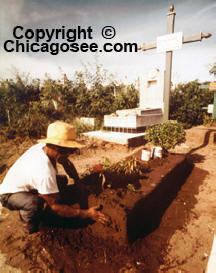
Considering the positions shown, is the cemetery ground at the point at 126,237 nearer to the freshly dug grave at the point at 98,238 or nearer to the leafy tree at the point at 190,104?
the freshly dug grave at the point at 98,238

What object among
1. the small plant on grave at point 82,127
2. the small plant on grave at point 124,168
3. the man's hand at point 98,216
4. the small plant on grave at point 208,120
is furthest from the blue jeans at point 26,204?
the small plant on grave at point 208,120

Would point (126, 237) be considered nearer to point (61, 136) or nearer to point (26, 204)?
point (26, 204)

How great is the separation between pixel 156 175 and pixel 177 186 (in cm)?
115

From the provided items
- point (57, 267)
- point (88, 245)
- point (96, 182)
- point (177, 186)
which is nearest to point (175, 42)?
point (177, 186)

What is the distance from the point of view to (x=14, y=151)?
19.7 feet

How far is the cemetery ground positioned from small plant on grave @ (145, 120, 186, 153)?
126 centimetres

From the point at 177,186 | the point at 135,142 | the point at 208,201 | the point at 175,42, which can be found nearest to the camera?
the point at 208,201

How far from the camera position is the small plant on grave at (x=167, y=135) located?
14.9 ft

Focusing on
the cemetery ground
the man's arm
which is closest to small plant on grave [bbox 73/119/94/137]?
the cemetery ground

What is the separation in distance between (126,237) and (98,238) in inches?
14.3

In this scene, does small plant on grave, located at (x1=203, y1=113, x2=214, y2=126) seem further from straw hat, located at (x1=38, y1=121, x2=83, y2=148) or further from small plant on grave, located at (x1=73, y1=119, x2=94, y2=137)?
straw hat, located at (x1=38, y1=121, x2=83, y2=148)

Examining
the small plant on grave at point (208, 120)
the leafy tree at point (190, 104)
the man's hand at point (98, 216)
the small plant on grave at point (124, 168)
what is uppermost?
the leafy tree at point (190, 104)

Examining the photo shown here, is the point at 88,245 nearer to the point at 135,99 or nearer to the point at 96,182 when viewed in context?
the point at 96,182

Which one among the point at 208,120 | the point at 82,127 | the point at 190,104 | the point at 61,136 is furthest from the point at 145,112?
the point at 61,136
